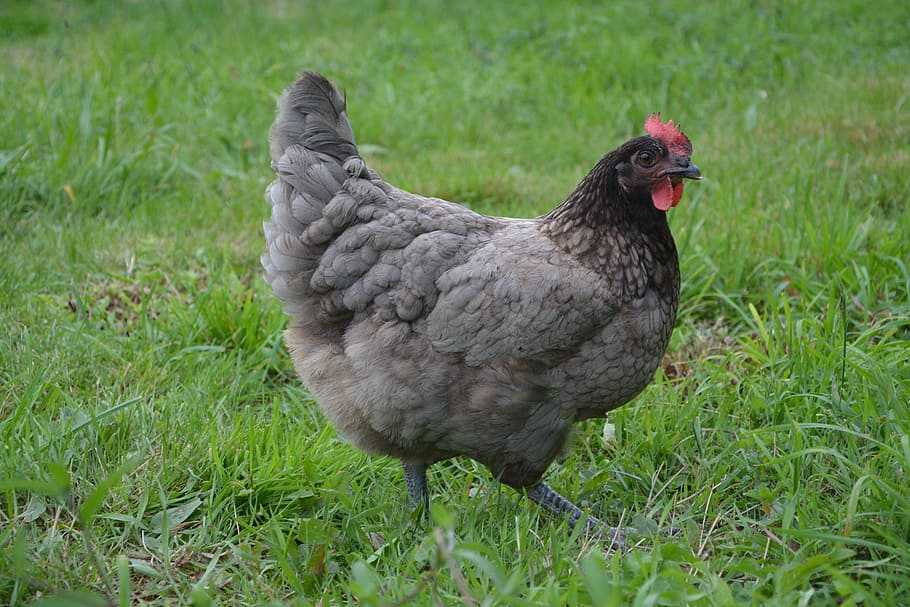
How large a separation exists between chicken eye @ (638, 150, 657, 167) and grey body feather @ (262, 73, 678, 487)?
0.89ft

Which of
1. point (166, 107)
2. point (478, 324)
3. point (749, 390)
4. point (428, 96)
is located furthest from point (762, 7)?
point (478, 324)

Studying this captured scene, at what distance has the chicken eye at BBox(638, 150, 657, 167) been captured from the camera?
301cm

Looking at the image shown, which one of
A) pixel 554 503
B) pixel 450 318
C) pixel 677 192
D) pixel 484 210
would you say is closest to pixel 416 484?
pixel 554 503

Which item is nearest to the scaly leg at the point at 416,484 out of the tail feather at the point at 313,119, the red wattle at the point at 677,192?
the tail feather at the point at 313,119

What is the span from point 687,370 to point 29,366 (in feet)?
9.67

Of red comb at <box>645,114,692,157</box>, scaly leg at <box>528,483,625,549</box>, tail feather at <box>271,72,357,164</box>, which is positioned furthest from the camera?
tail feather at <box>271,72,357,164</box>

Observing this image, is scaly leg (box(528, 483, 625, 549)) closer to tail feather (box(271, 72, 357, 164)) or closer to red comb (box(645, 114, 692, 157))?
red comb (box(645, 114, 692, 157))

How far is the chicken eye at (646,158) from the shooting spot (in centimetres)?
301

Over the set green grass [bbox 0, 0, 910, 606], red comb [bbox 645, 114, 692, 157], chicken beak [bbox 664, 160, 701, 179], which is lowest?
green grass [bbox 0, 0, 910, 606]

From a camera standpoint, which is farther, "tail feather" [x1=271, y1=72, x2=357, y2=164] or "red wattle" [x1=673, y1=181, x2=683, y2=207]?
"tail feather" [x1=271, y1=72, x2=357, y2=164]

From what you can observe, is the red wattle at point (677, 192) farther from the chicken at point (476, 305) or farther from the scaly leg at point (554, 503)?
the scaly leg at point (554, 503)

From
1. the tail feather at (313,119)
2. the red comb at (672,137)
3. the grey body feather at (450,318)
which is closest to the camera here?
the grey body feather at (450,318)

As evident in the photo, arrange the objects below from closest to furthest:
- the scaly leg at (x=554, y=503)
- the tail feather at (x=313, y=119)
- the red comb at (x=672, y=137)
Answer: the red comb at (x=672, y=137), the scaly leg at (x=554, y=503), the tail feather at (x=313, y=119)

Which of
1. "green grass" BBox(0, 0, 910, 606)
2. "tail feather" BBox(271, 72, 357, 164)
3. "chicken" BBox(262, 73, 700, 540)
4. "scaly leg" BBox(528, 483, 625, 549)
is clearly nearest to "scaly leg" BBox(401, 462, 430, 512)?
"chicken" BBox(262, 73, 700, 540)
